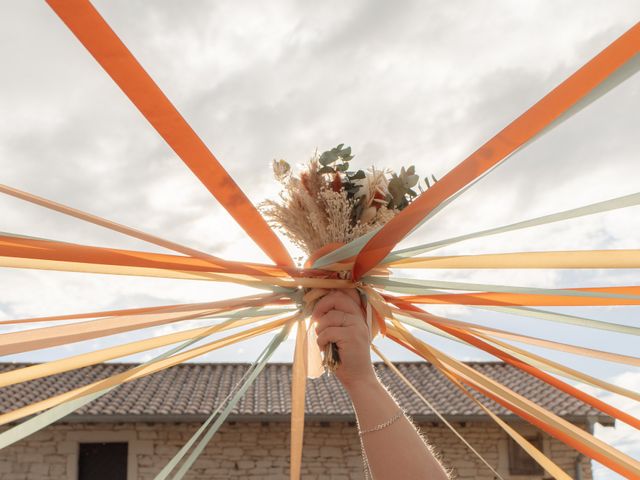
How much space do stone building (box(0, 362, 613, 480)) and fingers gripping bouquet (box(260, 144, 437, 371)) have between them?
9.44m

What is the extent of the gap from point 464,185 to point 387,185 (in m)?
0.50

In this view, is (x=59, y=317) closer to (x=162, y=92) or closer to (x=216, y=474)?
(x=162, y=92)

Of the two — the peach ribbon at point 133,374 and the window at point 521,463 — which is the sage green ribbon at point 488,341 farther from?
the window at point 521,463

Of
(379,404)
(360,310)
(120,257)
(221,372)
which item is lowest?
(379,404)

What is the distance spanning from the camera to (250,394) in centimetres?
1245

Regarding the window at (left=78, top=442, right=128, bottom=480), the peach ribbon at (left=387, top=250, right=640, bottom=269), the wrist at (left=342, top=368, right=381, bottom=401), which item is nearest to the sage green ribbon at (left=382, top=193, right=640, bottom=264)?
the peach ribbon at (left=387, top=250, right=640, bottom=269)

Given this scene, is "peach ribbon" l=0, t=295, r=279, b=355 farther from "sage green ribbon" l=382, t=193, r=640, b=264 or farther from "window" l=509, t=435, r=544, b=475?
"window" l=509, t=435, r=544, b=475

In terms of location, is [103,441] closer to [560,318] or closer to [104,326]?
[104,326]

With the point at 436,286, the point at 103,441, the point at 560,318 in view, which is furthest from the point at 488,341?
the point at 103,441

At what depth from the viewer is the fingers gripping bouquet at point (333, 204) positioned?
2.00 meters

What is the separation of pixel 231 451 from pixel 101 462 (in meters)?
2.16

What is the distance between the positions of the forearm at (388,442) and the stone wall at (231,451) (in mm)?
9996

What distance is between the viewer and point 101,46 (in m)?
1.42

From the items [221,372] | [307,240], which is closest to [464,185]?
[307,240]
